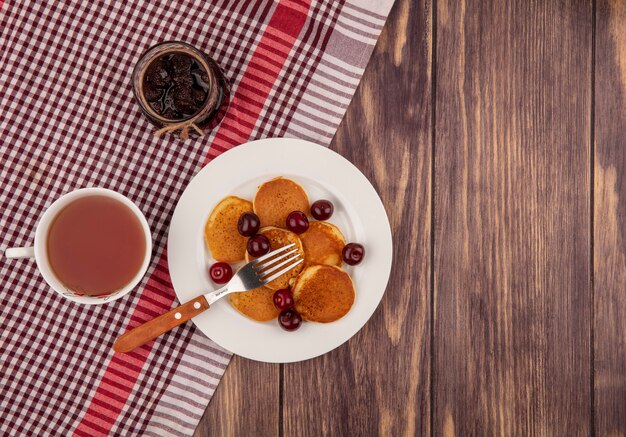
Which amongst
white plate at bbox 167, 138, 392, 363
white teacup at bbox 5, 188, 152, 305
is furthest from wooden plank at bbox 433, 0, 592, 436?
white teacup at bbox 5, 188, 152, 305

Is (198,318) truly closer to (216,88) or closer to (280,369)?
(280,369)

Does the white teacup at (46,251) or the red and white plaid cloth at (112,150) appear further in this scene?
the red and white plaid cloth at (112,150)

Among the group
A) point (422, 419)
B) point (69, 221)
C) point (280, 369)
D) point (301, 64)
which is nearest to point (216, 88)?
point (301, 64)

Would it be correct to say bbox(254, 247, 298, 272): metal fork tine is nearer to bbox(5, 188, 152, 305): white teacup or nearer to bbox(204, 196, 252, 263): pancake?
bbox(204, 196, 252, 263): pancake

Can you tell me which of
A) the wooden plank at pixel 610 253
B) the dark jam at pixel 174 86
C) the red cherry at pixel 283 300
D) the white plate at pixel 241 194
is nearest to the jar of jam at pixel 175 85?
the dark jam at pixel 174 86

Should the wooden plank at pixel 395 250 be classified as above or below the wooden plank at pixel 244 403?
above

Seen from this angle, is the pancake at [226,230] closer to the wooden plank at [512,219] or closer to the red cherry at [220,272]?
the red cherry at [220,272]
